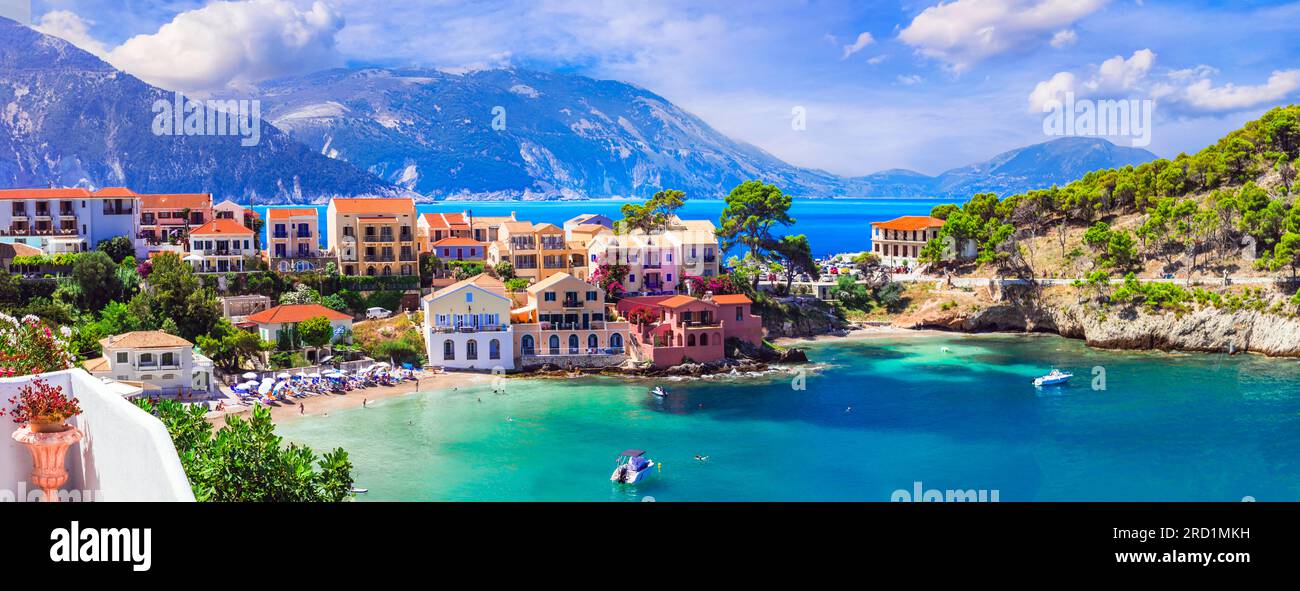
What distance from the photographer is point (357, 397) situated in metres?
44.0

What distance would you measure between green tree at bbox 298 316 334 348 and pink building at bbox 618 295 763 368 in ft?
50.6

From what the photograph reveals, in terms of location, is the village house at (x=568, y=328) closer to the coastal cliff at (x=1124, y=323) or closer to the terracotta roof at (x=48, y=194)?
the coastal cliff at (x=1124, y=323)

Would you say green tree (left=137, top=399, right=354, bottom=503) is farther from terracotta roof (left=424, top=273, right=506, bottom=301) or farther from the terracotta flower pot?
terracotta roof (left=424, top=273, right=506, bottom=301)

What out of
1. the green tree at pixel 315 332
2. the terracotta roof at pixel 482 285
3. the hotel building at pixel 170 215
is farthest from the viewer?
the hotel building at pixel 170 215

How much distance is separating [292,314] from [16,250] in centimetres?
1829

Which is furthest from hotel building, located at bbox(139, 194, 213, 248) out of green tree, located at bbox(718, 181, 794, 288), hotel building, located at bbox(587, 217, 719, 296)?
green tree, located at bbox(718, 181, 794, 288)

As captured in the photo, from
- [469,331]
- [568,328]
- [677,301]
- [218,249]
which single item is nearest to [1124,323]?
[677,301]

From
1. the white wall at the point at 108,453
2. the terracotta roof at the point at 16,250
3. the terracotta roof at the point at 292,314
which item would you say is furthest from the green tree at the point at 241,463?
the terracotta roof at the point at 16,250

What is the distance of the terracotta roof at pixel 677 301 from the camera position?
51.7 m

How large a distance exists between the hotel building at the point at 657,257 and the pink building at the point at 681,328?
6332mm

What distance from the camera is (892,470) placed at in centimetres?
3384
